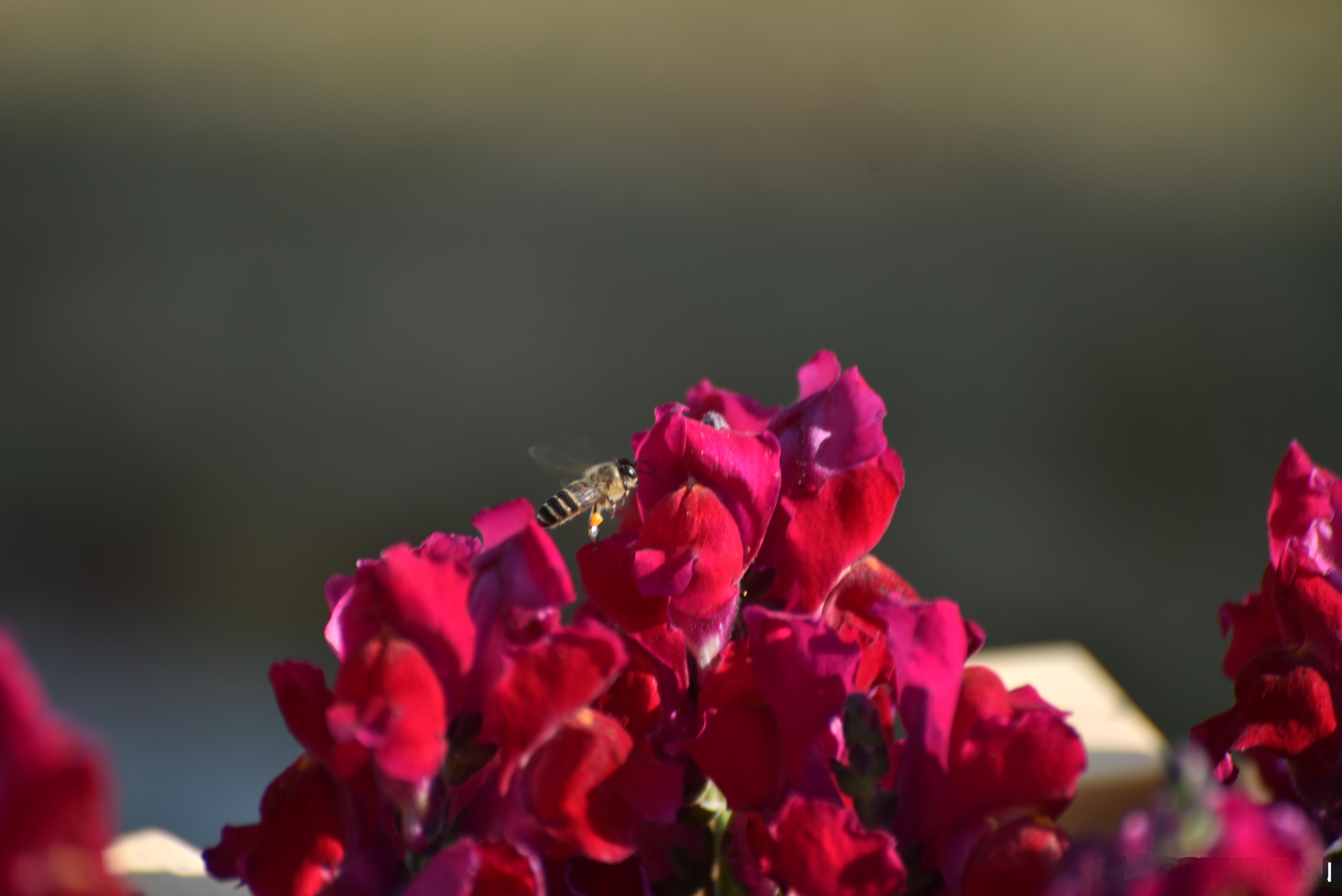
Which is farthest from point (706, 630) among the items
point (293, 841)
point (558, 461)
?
point (558, 461)

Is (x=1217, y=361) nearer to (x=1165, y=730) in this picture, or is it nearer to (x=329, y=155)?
(x=1165, y=730)

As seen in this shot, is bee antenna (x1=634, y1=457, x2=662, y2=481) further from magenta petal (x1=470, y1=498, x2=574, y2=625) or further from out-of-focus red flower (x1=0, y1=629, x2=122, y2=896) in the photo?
out-of-focus red flower (x1=0, y1=629, x2=122, y2=896)

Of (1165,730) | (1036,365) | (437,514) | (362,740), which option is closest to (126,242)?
(437,514)

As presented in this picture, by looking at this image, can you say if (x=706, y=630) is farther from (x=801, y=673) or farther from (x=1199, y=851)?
(x=1199, y=851)

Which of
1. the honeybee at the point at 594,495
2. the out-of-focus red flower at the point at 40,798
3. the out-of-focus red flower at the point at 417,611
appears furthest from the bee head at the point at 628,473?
the out-of-focus red flower at the point at 40,798

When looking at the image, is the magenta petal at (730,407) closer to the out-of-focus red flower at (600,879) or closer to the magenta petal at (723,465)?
the magenta petal at (723,465)
